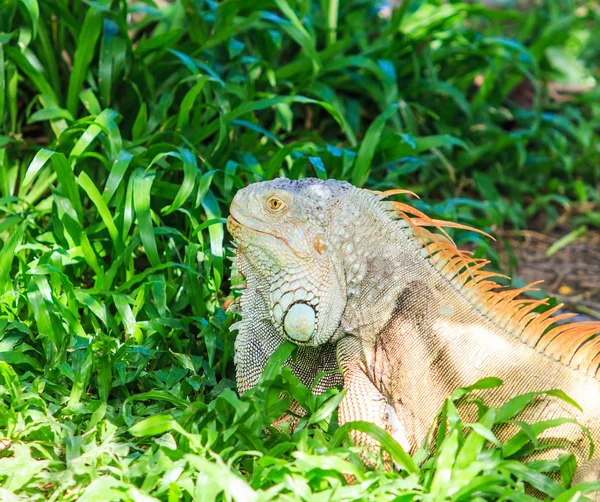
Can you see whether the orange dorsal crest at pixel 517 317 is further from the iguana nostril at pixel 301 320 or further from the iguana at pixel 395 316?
the iguana nostril at pixel 301 320

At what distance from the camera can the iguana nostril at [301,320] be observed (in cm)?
345

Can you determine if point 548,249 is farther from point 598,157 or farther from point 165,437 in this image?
point 165,437

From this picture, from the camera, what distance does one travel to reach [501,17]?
22.5ft

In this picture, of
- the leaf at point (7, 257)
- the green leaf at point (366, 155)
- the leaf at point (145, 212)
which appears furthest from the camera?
the green leaf at point (366, 155)

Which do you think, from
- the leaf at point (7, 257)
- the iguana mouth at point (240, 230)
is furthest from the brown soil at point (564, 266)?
the leaf at point (7, 257)

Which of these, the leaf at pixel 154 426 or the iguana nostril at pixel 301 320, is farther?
the iguana nostril at pixel 301 320

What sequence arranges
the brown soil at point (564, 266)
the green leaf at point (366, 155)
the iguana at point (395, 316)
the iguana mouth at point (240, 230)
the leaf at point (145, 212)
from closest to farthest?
the iguana at point (395, 316)
the iguana mouth at point (240, 230)
the leaf at point (145, 212)
the green leaf at point (366, 155)
the brown soil at point (564, 266)

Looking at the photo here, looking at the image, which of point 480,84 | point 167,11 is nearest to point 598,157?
point 480,84

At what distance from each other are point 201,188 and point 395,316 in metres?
1.53

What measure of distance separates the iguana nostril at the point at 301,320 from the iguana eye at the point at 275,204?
1.34 feet

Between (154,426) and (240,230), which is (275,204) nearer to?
(240,230)

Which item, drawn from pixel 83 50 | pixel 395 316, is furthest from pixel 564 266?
pixel 83 50

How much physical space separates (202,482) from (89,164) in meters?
2.65

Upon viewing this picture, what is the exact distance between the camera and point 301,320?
3.45 meters
